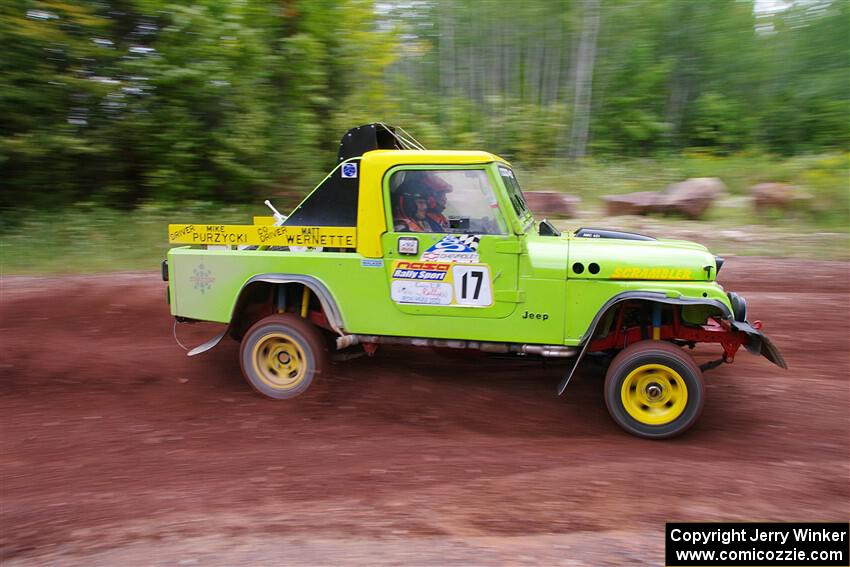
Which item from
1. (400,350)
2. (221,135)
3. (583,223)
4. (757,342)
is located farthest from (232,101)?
(757,342)

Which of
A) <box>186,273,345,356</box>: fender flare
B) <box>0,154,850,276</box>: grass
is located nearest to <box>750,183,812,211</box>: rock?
<box>0,154,850,276</box>: grass

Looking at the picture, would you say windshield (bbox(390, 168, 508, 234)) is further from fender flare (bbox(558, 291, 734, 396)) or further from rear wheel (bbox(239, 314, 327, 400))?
rear wheel (bbox(239, 314, 327, 400))

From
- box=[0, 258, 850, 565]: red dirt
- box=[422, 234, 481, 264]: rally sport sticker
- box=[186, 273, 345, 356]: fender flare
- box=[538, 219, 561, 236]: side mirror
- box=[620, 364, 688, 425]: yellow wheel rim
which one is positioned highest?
box=[538, 219, 561, 236]: side mirror

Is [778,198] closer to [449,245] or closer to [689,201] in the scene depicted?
[689,201]

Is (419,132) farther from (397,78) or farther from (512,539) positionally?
(512,539)

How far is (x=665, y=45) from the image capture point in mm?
21438

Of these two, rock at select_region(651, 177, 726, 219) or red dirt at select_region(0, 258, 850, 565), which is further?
rock at select_region(651, 177, 726, 219)

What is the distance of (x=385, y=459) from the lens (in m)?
4.20

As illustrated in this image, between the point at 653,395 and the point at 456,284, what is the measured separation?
1637 millimetres

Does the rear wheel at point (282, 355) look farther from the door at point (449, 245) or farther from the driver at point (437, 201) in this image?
the driver at point (437, 201)

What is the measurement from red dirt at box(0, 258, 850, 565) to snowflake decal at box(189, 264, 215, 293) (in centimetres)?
89

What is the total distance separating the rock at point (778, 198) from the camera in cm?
1195

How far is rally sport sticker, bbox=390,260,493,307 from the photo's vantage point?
468 centimetres

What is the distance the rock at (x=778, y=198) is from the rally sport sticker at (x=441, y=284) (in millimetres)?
9547
